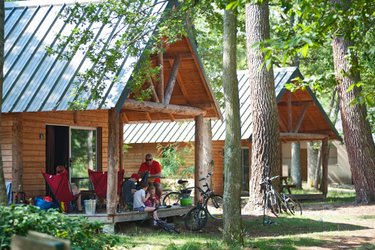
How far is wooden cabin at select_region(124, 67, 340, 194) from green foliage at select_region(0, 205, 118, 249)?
16181 millimetres

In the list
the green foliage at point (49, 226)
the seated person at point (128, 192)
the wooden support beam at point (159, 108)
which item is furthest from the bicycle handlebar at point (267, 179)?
the green foliage at point (49, 226)

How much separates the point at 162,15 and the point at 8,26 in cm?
490

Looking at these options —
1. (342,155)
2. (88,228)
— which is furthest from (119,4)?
(342,155)

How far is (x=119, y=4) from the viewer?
14.7m

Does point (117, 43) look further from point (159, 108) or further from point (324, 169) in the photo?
point (324, 169)

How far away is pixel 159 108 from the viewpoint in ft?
54.1

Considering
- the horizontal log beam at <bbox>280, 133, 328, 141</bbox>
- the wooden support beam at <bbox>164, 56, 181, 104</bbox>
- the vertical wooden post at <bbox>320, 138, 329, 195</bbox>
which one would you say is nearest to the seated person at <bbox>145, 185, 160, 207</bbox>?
the wooden support beam at <bbox>164, 56, 181, 104</bbox>

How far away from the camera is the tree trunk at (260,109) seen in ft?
63.5

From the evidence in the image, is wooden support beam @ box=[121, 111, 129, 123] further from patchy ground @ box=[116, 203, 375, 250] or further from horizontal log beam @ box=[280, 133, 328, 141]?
horizontal log beam @ box=[280, 133, 328, 141]

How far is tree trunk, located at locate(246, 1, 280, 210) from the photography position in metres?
19.4

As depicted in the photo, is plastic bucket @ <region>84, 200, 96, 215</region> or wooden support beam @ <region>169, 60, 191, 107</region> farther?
wooden support beam @ <region>169, 60, 191, 107</region>

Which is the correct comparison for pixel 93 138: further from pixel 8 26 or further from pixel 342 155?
pixel 342 155

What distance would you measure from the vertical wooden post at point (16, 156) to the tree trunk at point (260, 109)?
6737 mm

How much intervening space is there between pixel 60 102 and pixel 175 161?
40.6 ft
